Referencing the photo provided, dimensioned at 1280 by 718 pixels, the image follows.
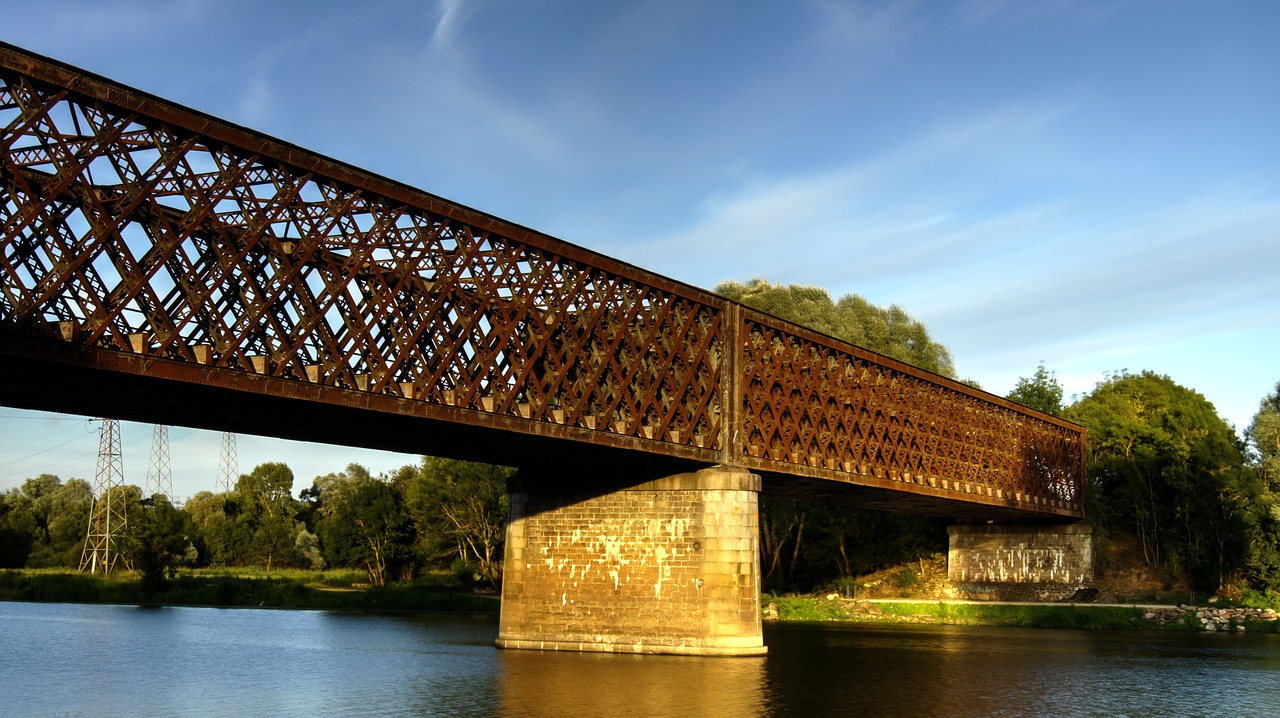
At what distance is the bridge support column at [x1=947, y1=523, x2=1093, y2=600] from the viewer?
241ft

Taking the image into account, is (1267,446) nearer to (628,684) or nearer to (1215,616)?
(1215,616)

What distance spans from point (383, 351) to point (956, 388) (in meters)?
40.9

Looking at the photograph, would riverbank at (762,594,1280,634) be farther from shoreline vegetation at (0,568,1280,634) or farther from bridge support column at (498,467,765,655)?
bridge support column at (498,467,765,655)

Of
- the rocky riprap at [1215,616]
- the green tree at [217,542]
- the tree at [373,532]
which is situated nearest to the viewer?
the rocky riprap at [1215,616]

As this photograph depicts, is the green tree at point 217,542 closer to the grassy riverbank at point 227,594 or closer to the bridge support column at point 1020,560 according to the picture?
the grassy riverbank at point 227,594

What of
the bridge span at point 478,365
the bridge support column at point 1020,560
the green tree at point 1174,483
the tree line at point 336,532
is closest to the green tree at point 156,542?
the tree line at point 336,532

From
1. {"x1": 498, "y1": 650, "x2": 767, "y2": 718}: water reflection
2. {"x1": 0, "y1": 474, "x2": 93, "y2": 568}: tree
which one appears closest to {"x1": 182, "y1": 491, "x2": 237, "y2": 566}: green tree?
{"x1": 0, "y1": 474, "x2": 93, "y2": 568}: tree

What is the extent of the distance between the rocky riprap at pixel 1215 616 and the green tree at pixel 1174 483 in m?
9.59

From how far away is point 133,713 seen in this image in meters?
25.7

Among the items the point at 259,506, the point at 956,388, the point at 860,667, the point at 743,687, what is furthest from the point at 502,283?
the point at 259,506

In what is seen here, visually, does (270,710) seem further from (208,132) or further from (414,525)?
(414,525)

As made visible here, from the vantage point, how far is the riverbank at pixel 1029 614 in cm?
6253

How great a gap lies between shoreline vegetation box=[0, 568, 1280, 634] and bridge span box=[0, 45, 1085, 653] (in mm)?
12874

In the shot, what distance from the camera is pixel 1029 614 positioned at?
66.8 meters
